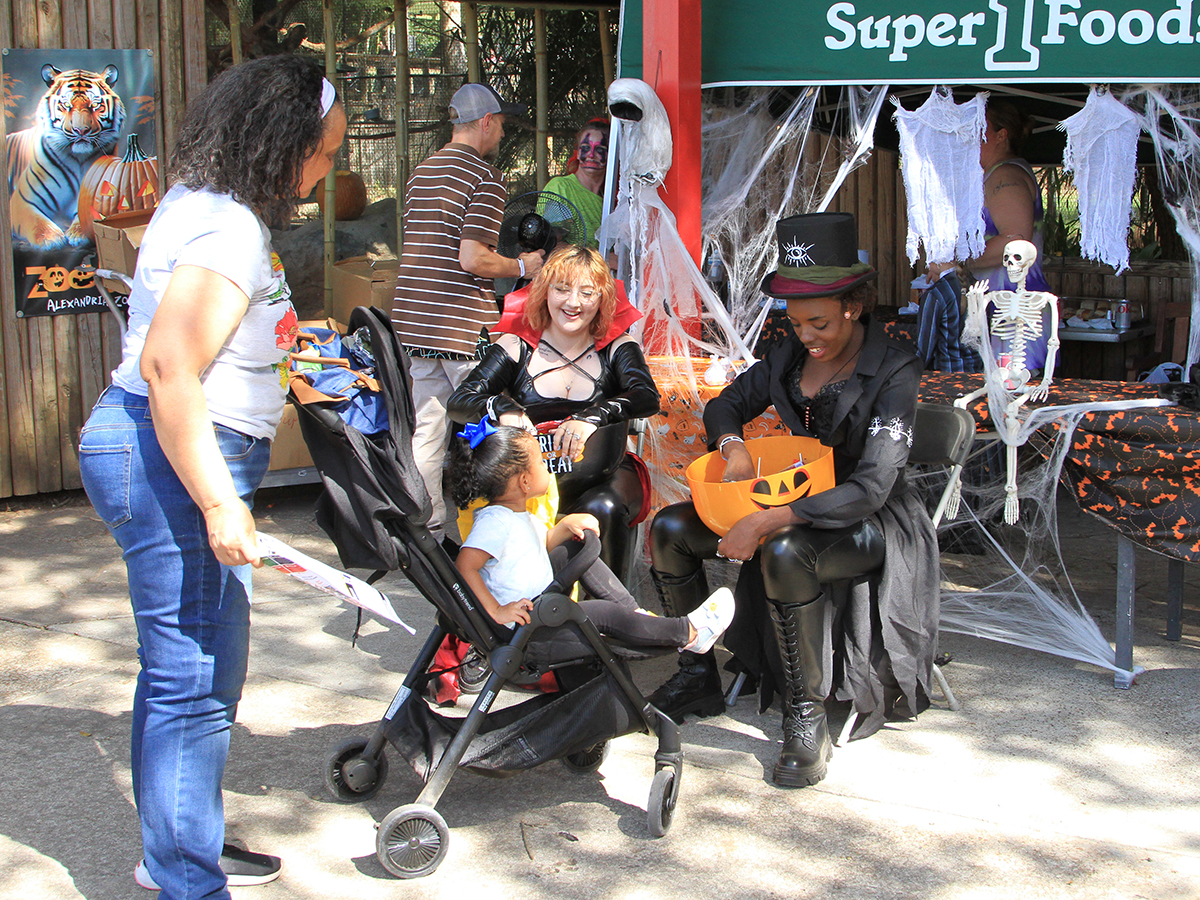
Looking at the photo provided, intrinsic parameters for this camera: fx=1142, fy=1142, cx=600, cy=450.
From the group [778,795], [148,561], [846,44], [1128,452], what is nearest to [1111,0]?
[846,44]

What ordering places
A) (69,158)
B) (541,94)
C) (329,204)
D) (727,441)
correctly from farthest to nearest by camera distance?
(541,94)
(329,204)
(69,158)
(727,441)

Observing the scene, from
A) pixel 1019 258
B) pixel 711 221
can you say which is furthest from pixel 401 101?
pixel 1019 258

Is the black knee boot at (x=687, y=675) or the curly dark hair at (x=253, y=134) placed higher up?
the curly dark hair at (x=253, y=134)

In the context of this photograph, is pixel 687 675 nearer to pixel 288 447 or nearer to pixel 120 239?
pixel 288 447

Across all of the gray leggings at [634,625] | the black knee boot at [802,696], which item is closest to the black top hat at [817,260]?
the black knee boot at [802,696]

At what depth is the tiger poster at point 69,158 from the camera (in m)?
5.50

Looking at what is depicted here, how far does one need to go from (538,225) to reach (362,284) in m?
1.78

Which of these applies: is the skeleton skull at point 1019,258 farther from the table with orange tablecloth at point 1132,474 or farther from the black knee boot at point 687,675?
the black knee boot at point 687,675

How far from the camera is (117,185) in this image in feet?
18.8

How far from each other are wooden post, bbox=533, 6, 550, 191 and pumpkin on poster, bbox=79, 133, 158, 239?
2.53m

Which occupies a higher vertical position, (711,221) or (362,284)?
(711,221)

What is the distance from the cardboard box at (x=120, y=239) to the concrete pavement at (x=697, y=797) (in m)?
2.00

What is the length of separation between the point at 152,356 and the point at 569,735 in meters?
1.37

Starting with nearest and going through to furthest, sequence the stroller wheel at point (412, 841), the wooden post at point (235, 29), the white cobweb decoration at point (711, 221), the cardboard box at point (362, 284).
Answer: the stroller wheel at point (412, 841) → the white cobweb decoration at point (711, 221) → the cardboard box at point (362, 284) → the wooden post at point (235, 29)
